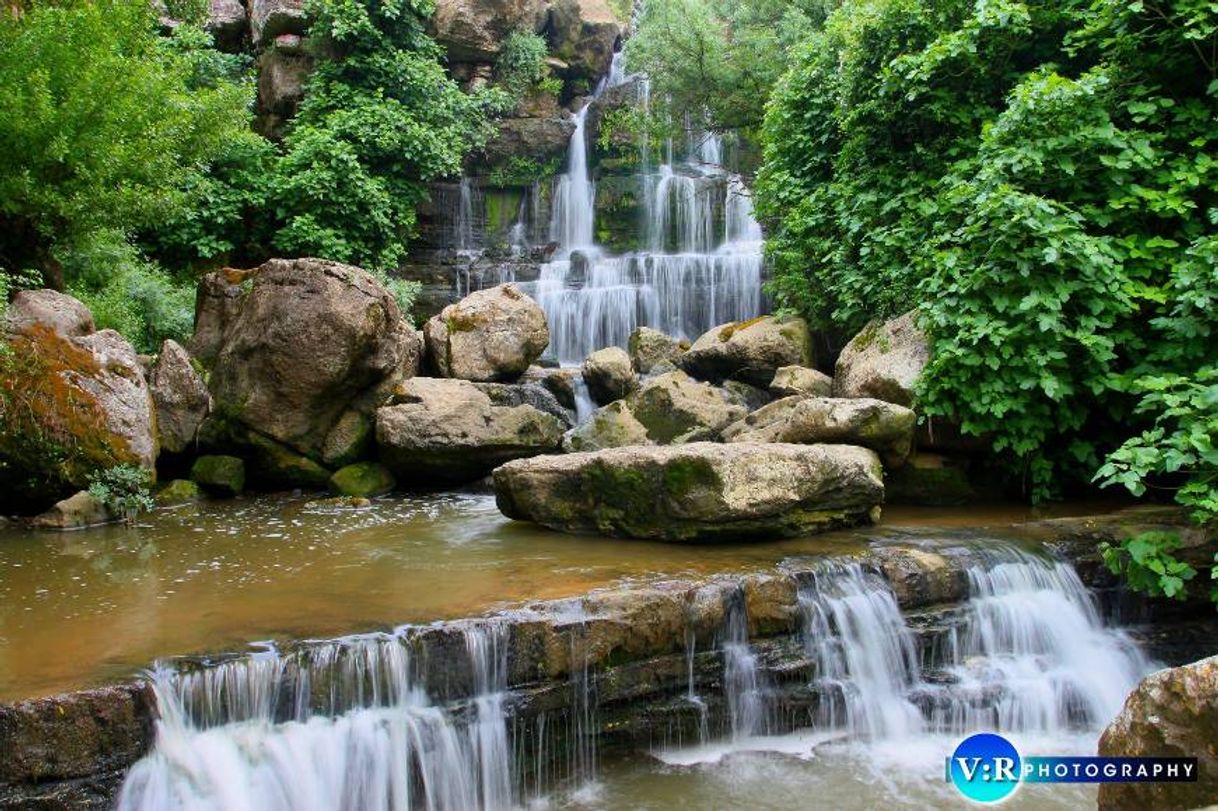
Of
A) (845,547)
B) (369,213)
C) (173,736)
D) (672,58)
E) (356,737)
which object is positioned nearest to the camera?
(173,736)

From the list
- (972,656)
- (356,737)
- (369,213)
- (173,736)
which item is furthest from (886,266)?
(369,213)

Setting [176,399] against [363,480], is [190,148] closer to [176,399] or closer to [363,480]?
[176,399]

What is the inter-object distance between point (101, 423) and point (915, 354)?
7.90m

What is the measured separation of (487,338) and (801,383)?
4192 mm

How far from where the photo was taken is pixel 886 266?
9.01 metres

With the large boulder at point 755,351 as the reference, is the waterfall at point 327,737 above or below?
below

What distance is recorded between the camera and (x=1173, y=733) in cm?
320

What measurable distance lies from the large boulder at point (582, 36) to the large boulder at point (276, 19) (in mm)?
6171

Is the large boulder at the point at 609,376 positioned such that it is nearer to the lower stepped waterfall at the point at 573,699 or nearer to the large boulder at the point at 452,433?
the large boulder at the point at 452,433

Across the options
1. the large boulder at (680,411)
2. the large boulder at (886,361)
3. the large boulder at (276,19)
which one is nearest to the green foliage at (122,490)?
the large boulder at (680,411)

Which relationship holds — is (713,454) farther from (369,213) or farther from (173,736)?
(369,213)

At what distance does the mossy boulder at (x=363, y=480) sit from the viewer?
29.5 feet

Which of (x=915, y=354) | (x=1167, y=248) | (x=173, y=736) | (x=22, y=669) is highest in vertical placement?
(x=1167, y=248)

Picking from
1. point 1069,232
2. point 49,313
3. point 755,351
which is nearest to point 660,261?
point 755,351
